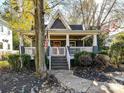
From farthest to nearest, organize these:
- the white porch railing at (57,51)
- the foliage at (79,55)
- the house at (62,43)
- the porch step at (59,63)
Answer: the white porch railing at (57,51) < the house at (62,43) < the porch step at (59,63) < the foliage at (79,55)

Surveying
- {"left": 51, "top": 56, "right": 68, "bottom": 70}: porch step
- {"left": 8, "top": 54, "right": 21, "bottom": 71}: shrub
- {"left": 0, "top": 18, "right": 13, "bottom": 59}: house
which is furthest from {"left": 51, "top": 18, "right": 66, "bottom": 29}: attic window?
{"left": 0, "top": 18, "right": 13, "bottom": 59}: house

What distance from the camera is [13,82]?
13594mm

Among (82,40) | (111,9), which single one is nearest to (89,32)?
(82,40)

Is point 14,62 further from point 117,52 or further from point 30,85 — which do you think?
point 117,52

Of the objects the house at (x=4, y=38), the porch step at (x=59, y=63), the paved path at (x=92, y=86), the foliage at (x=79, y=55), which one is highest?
the house at (x=4, y=38)

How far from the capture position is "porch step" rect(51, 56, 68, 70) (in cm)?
2031

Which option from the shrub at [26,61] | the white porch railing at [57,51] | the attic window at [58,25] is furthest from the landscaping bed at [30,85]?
the attic window at [58,25]

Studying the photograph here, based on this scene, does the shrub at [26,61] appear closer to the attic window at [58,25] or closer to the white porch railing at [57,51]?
the white porch railing at [57,51]

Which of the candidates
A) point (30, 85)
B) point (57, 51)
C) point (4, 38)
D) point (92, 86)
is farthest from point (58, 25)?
point (4, 38)

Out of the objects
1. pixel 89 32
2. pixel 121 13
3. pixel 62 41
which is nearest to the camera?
pixel 89 32

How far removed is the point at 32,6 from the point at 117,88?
8.24 metres

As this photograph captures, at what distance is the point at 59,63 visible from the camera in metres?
21.2

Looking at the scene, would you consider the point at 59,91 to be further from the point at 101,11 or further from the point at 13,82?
the point at 101,11

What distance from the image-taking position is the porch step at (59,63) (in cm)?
2031
